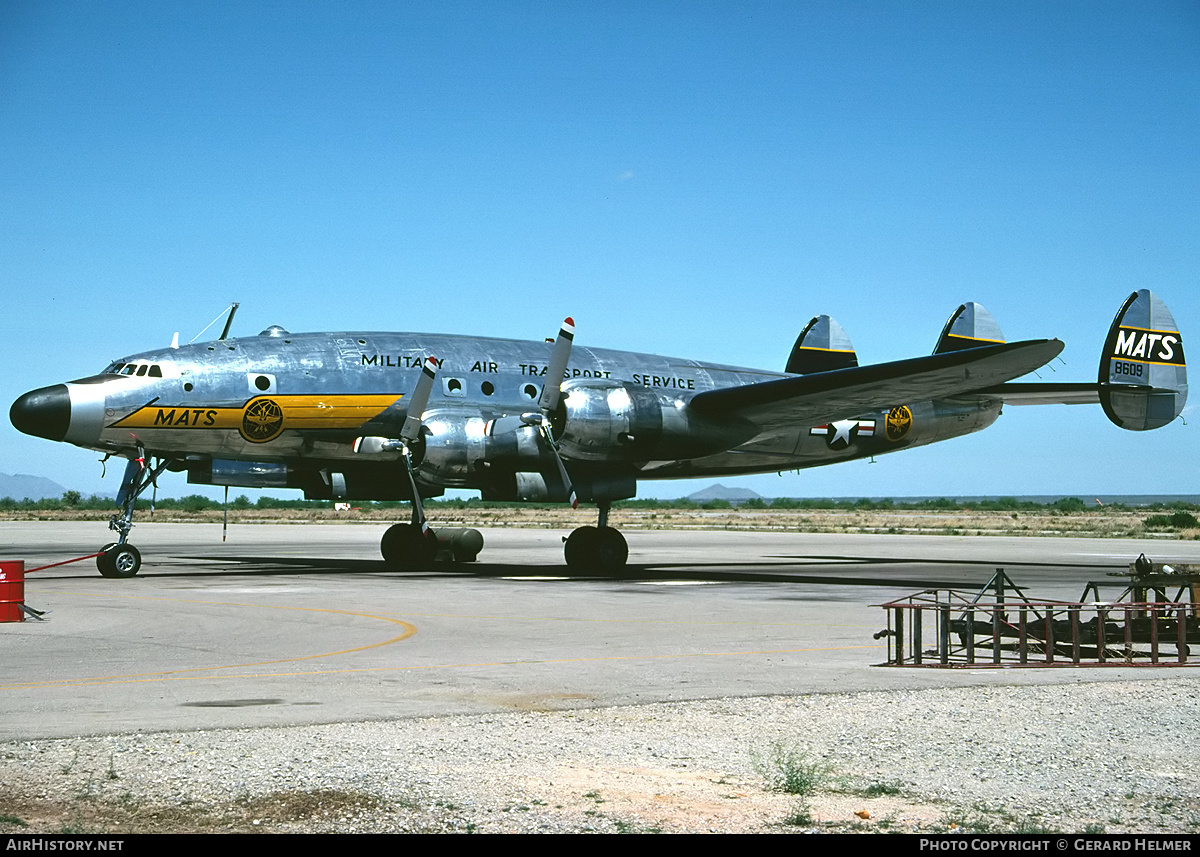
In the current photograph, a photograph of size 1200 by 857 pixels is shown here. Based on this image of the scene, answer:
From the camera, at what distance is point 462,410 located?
23.6m

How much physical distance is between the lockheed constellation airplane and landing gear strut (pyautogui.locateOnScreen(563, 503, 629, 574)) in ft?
0.11

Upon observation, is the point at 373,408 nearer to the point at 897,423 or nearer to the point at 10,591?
the point at 10,591

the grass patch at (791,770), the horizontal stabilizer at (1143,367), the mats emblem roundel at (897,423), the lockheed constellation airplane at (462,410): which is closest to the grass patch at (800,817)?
the grass patch at (791,770)

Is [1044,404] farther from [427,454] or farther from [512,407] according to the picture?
[427,454]

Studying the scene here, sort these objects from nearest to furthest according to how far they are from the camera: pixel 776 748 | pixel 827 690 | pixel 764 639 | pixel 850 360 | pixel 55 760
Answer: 1. pixel 55 760
2. pixel 776 748
3. pixel 827 690
4. pixel 764 639
5. pixel 850 360

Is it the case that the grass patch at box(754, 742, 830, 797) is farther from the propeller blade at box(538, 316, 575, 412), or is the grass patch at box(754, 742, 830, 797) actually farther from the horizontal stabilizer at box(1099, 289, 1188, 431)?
the horizontal stabilizer at box(1099, 289, 1188, 431)

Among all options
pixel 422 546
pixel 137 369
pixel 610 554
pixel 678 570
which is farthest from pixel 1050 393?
pixel 137 369

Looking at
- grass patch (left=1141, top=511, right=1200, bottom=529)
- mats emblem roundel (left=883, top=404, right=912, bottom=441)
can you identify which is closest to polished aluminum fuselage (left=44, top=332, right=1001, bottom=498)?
mats emblem roundel (left=883, top=404, right=912, bottom=441)

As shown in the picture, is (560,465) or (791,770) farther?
(560,465)

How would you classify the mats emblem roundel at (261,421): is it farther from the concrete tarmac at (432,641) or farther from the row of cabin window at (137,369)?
the concrete tarmac at (432,641)

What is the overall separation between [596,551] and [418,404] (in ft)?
16.4

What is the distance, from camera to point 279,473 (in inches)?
985

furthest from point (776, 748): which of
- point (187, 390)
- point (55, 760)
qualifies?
point (187, 390)
